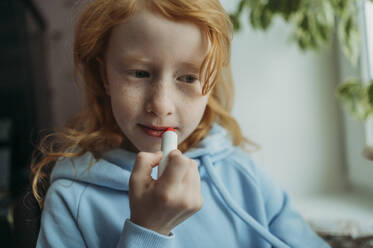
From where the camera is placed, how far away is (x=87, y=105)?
71 cm

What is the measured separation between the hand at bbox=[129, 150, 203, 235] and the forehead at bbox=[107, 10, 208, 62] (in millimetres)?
160

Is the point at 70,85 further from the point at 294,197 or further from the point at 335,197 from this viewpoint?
the point at 335,197

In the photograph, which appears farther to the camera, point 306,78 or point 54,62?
point 54,62

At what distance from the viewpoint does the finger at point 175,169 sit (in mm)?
439

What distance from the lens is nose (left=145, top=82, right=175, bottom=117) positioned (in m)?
0.52

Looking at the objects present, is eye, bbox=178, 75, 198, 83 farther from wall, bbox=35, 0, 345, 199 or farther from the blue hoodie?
wall, bbox=35, 0, 345, 199

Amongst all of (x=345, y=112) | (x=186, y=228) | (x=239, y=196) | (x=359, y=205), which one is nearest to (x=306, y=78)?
(x=345, y=112)

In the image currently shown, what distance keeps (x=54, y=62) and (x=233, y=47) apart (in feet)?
3.68

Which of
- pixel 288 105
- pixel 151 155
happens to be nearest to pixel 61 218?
pixel 151 155

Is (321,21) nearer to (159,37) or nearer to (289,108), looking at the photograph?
(289,108)

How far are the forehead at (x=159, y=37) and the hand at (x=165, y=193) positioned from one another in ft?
0.53

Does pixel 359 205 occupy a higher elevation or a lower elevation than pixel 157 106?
lower

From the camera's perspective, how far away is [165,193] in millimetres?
439

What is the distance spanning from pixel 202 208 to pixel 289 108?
63 centimetres
